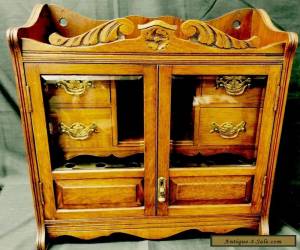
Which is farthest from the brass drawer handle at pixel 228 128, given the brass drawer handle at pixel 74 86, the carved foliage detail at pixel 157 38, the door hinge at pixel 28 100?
the door hinge at pixel 28 100

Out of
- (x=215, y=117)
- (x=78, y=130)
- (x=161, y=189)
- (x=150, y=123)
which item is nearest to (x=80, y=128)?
(x=78, y=130)

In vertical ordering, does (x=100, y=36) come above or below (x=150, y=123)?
above

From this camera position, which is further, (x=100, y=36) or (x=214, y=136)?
(x=214, y=136)

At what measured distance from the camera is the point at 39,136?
961mm

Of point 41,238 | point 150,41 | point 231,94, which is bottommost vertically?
point 41,238

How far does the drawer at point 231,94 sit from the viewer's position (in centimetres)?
98

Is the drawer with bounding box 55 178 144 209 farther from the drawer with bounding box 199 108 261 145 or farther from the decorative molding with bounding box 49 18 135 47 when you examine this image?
the decorative molding with bounding box 49 18 135 47

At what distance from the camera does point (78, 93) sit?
96 cm

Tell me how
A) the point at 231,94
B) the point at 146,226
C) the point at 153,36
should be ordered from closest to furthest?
the point at 153,36
the point at 231,94
the point at 146,226

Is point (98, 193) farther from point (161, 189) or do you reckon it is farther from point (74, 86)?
point (74, 86)

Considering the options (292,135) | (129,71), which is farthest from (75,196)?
(292,135)

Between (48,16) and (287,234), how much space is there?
1.20 m

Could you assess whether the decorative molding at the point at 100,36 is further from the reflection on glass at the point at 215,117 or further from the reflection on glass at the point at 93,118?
the reflection on glass at the point at 215,117

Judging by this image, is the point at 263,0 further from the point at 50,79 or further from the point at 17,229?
the point at 17,229
